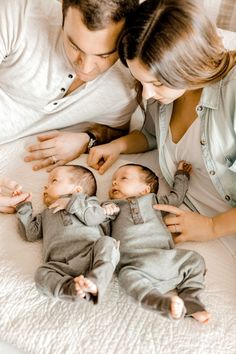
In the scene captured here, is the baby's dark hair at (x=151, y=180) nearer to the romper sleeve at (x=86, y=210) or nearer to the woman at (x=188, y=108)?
the woman at (x=188, y=108)

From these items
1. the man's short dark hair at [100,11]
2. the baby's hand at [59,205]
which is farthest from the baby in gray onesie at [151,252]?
the man's short dark hair at [100,11]

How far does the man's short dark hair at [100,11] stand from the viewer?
3.30 feet

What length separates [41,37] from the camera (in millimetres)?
1290

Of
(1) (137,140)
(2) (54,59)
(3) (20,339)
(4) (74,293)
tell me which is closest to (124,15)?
(2) (54,59)

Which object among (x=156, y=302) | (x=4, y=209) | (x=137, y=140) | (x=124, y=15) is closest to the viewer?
(x=156, y=302)

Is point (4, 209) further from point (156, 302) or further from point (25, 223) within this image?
point (156, 302)

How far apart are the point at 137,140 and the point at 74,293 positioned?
2.06ft

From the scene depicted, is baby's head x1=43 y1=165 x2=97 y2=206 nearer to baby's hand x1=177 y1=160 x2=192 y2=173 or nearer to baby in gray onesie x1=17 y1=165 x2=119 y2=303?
baby in gray onesie x1=17 y1=165 x2=119 y2=303

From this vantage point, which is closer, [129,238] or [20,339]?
[20,339]

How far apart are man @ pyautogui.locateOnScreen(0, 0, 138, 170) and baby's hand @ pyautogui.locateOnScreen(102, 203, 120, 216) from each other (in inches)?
11.3

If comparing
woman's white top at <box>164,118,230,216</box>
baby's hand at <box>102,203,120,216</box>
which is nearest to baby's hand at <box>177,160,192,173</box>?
woman's white top at <box>164,118,230,216</box>

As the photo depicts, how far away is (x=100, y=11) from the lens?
101 centimetres

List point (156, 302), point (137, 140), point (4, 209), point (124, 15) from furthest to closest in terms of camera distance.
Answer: point (137, 140) → point (4, 209) → point (124, 15) → point (156, 302)

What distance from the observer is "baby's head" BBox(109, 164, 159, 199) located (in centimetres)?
122
